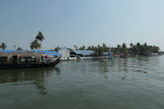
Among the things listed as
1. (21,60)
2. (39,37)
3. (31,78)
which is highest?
(39,37)

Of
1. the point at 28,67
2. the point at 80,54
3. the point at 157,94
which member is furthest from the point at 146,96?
the point at 80,54

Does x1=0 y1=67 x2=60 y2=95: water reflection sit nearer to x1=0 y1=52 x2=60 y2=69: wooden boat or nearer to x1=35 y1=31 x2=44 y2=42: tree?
x1=0 y1=52 x2=60 y2=69: wooden boat

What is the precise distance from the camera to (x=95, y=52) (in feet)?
224

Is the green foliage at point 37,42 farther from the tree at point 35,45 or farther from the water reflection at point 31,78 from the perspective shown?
the water reflection at point 31,78

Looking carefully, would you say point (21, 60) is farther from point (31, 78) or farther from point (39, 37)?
point (39, 37)

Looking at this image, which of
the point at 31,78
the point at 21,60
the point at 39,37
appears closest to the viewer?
the point at 31,78

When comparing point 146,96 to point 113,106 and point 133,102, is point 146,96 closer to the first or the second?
point 133,102

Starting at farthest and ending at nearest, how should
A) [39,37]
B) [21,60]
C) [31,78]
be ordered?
[39,37]
[21,60]
[31,78]

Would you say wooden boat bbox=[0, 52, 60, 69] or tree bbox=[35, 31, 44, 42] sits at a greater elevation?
tree bbox=[35, 31, 44, 42]

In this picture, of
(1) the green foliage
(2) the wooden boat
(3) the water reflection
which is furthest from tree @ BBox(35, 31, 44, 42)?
(3) the water reflection

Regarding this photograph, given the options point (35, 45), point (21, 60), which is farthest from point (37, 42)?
point (21, 60)

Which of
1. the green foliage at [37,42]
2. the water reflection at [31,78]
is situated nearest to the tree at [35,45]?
the green foliage at [37,42]

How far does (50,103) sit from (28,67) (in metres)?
19.5

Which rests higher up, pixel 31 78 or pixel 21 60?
pixel 21 60
